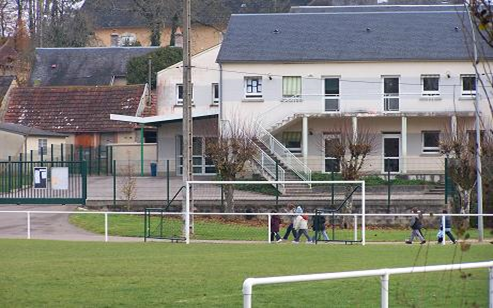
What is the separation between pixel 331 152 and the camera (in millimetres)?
50688

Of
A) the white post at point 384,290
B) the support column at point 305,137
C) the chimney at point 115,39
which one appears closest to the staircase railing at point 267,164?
the support column at point 305,137

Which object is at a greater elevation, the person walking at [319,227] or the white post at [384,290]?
the white post at [384,290]

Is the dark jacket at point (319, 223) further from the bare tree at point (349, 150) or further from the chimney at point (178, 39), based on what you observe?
the chimney at point (178, 39)

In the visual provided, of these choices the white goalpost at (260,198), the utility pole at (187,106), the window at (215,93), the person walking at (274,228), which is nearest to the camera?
the person walking at (274,228)

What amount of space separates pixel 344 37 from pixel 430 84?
555 centimetres

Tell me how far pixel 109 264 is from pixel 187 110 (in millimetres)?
14259

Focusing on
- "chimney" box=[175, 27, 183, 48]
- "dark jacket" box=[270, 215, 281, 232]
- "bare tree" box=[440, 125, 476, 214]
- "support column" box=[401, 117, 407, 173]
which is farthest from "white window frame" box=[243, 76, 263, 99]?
"dark jacket" box=[270, 215, 281, 232]

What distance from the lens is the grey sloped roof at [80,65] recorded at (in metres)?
76.1

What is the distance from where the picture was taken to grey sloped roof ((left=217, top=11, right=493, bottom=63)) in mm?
56375

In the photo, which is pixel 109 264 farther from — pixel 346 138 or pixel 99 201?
pixel 346 138

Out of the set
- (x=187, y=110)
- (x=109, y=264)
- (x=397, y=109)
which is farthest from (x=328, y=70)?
(x=109, y=264)

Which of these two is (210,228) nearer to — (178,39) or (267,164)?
(267,164)

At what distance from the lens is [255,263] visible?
22.3 metres

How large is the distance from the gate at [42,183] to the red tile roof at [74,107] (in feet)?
64.3
